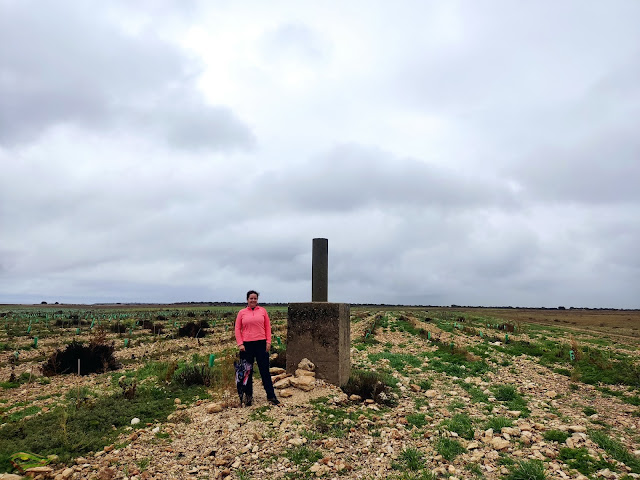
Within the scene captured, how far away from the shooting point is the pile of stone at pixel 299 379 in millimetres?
8727

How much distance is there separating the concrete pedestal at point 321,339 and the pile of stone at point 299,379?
154 millimetres

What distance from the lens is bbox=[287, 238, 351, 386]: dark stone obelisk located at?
9430mm

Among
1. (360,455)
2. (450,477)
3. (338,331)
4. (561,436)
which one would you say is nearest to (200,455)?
(360,455)

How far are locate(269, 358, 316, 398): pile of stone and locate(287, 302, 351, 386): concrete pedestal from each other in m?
0.15

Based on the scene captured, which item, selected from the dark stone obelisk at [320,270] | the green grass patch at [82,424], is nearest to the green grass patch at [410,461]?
the green grass patch at [82,424]

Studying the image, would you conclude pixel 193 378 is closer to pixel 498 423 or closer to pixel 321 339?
pixel 321 339

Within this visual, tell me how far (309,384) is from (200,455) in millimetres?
3264

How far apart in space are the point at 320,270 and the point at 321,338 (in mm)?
1901

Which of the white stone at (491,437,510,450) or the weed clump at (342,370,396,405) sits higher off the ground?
the weed clump at (342,370,396,405)

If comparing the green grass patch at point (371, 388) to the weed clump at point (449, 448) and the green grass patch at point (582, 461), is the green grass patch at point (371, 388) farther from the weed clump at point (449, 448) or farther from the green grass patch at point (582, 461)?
the green grass patch at point (582, 461)

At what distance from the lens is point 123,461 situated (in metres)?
5.69

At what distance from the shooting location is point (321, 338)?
959cm

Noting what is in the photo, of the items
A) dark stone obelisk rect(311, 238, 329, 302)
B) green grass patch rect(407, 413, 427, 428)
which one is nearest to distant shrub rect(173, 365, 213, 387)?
dark stone obelisk rect(311, 238, 329, 302)

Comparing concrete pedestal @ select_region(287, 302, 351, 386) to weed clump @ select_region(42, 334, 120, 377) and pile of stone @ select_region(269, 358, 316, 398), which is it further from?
weed clump @ select_region(42, 334, 120, 377)
